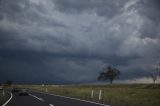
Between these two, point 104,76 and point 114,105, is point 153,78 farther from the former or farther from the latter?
point 114,105

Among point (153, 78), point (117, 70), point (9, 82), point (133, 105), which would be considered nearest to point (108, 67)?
point (117, 70)

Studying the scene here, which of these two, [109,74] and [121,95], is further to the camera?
[109,74]

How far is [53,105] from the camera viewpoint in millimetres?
21656

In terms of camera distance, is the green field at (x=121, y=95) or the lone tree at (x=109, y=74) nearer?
the green field at (x=121, y=95)

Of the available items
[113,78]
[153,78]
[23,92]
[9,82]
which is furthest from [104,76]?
[23,92]

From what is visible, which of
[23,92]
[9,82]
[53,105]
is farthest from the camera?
[9,82]

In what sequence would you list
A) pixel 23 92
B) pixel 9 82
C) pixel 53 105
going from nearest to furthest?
pixel 53 105, pixel 23 92, pixel 9 82

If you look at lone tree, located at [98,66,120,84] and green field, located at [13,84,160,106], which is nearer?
green field, located at [13,84,160,106]

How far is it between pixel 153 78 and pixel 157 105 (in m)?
112

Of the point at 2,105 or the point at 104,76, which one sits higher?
the point at 104,76

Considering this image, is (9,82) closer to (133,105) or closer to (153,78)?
(153,78)

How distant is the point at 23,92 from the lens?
136 feet

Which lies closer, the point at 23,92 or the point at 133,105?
the point at 133,105

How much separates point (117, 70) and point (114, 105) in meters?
113
